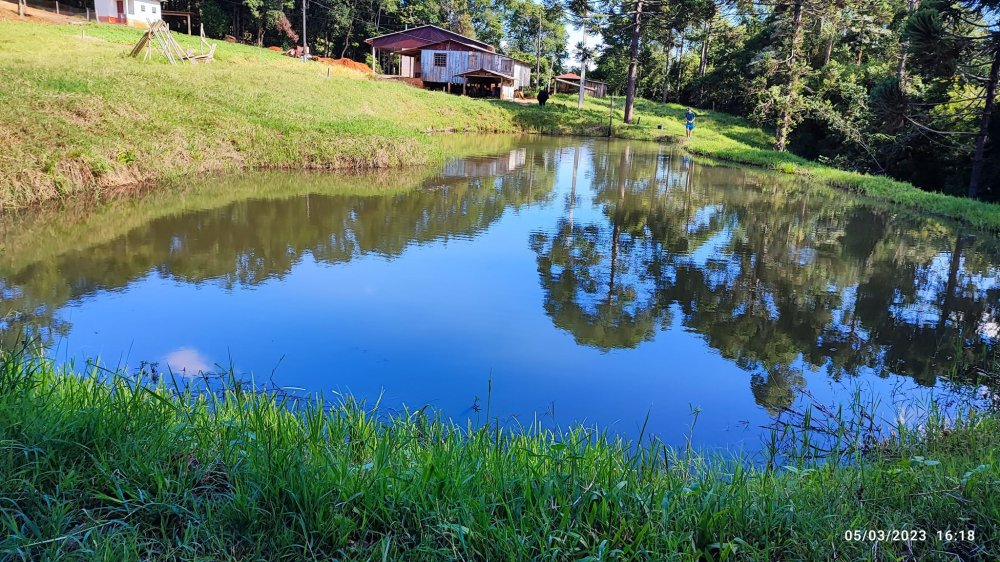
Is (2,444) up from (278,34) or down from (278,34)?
down

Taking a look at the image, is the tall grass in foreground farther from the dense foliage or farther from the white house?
the white house

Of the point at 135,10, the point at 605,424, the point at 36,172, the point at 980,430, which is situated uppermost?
the point at 135,10

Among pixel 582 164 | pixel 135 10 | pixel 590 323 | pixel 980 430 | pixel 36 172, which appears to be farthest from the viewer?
pixel 135 10

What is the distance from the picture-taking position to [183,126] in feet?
39.3

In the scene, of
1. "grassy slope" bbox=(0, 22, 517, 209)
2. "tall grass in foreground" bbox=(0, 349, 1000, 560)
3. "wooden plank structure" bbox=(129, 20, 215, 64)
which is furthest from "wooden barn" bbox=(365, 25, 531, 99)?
"tall grass in foreground" bbox=(0, 349, 1000, 560)

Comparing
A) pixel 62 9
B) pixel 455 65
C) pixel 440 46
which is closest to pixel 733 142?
pixel 455 65

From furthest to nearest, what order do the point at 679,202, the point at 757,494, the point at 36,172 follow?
the point at 679,202
the point at 36,172
the point at 757,494

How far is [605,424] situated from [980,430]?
6.67ft

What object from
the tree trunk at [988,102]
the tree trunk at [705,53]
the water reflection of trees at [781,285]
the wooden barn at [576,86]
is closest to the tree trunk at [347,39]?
the wooden barn at [576,86]

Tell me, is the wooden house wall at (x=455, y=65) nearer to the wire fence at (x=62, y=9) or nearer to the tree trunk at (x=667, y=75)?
the tree trunk at (x=667, y=75)

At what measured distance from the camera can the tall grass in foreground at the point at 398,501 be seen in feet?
7.32

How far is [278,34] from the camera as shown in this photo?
4588cm

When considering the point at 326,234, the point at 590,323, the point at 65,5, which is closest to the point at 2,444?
the point at 590,323

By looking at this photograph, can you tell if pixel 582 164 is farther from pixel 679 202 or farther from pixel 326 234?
pixel 326 234
